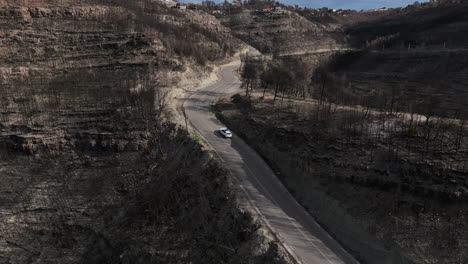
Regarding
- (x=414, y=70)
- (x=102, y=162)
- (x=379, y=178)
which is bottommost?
(x=102, y=162)

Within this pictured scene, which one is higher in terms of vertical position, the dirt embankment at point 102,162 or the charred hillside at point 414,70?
the charred hillside at point 414,70

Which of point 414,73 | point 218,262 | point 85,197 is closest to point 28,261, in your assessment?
point 85,197

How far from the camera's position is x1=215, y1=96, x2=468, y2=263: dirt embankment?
1741 cm

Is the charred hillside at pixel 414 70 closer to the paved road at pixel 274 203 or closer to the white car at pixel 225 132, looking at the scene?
the paved road at pixel 274 203

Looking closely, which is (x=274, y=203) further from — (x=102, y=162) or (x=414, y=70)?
(x=414, y=70)

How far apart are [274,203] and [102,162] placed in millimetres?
21283

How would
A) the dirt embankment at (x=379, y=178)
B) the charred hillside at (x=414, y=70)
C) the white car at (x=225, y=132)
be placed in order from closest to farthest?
1. the dirt embankment at (x=379, y=178)
2. the white car at (x=225, y=132)
3. the charred hillside at (x=414, y=70)

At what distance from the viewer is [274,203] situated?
21672 mm

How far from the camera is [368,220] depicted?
62.5 feet

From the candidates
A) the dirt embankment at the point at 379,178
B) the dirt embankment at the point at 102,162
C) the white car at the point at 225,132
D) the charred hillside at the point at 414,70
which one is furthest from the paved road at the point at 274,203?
the charred hillside at the point at 414,70

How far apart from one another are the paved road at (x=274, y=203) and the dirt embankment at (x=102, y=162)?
4.88 ft

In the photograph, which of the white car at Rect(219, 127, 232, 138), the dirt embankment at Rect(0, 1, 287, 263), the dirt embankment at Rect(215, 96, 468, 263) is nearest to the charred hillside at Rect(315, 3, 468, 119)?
the dirt embankment at Rect(215, 96, 468, 263)

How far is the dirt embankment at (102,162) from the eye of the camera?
71.5ft

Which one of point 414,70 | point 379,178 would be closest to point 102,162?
point 379,178
